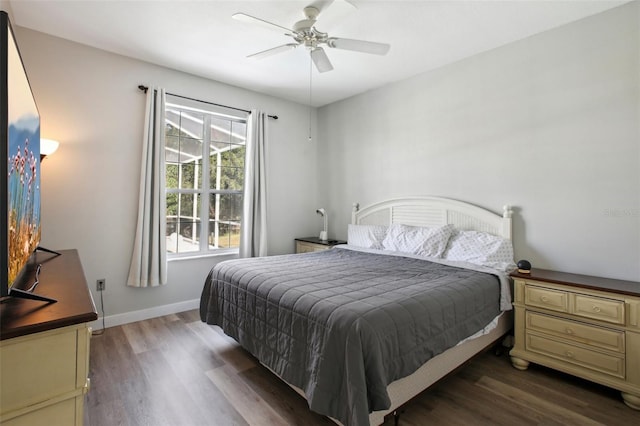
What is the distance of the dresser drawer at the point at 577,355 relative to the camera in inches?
79.8

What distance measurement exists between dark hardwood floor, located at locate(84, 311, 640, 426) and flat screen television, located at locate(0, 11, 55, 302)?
1.03 metres

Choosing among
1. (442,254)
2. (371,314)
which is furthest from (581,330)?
(371,314)

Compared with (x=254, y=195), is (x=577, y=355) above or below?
below

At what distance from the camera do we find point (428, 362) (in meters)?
1.88

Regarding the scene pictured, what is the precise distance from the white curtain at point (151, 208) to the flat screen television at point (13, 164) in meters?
1.79

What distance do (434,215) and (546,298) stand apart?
1.34 meters

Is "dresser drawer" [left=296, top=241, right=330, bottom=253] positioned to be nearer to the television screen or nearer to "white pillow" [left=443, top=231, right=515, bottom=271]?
"white pillow" [left=443, top=231, right=515, bottom=271]

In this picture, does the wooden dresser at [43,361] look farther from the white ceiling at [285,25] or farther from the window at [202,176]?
the window at [202,176]

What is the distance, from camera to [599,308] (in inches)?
81.7

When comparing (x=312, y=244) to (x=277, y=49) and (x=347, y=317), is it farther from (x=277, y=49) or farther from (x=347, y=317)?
(x=347, y=317)

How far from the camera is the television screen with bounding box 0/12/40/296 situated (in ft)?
3.23

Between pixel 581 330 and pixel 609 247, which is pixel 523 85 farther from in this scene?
pixel 581 330

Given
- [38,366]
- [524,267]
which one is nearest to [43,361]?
[38,366]

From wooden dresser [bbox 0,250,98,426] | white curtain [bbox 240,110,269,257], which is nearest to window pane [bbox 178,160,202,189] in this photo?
white curtain [bbox 240,110,269,257]
